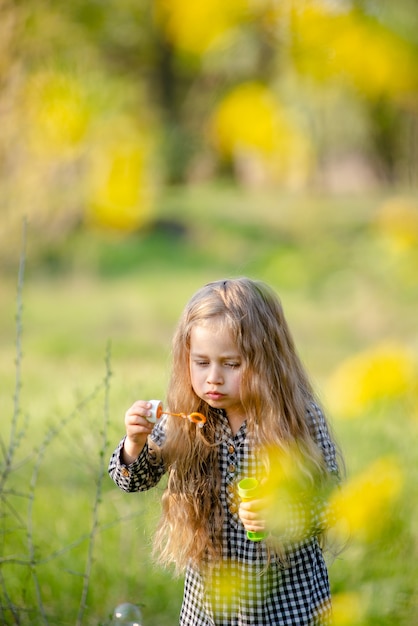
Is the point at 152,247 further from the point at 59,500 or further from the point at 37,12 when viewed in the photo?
the point at 37,12

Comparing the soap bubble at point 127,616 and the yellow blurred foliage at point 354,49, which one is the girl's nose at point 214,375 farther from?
the yellow blurred foliage at point 354,49

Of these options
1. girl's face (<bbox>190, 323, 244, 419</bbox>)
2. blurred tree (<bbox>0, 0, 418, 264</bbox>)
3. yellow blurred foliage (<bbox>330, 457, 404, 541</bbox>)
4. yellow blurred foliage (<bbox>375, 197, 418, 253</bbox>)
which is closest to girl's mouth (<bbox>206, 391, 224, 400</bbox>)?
girl's face (<bbox>190, 323, 244, 419</bbox>)

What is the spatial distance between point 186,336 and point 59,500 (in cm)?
212

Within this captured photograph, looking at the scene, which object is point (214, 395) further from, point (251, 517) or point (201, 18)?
point (201, 18)

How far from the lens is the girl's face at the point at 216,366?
5.51ft

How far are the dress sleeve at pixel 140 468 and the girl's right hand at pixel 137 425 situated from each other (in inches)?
1.5

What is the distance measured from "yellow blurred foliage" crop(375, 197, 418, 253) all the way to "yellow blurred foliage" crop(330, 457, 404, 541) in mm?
221

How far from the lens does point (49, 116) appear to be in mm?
1007

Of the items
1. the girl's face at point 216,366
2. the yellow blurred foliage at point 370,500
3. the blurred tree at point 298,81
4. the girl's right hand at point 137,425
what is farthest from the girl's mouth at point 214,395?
the yellow blurred foliage at point 370,500

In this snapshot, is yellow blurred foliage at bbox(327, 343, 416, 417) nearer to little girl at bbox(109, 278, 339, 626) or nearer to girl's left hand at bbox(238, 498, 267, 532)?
girl's left hand at bbox(238, 498, 267, 532)

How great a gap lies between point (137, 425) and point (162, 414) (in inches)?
5.8

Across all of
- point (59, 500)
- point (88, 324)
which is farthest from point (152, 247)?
point (59, 500)

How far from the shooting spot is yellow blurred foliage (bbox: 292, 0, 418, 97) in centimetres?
66

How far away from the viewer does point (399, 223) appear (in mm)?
716
